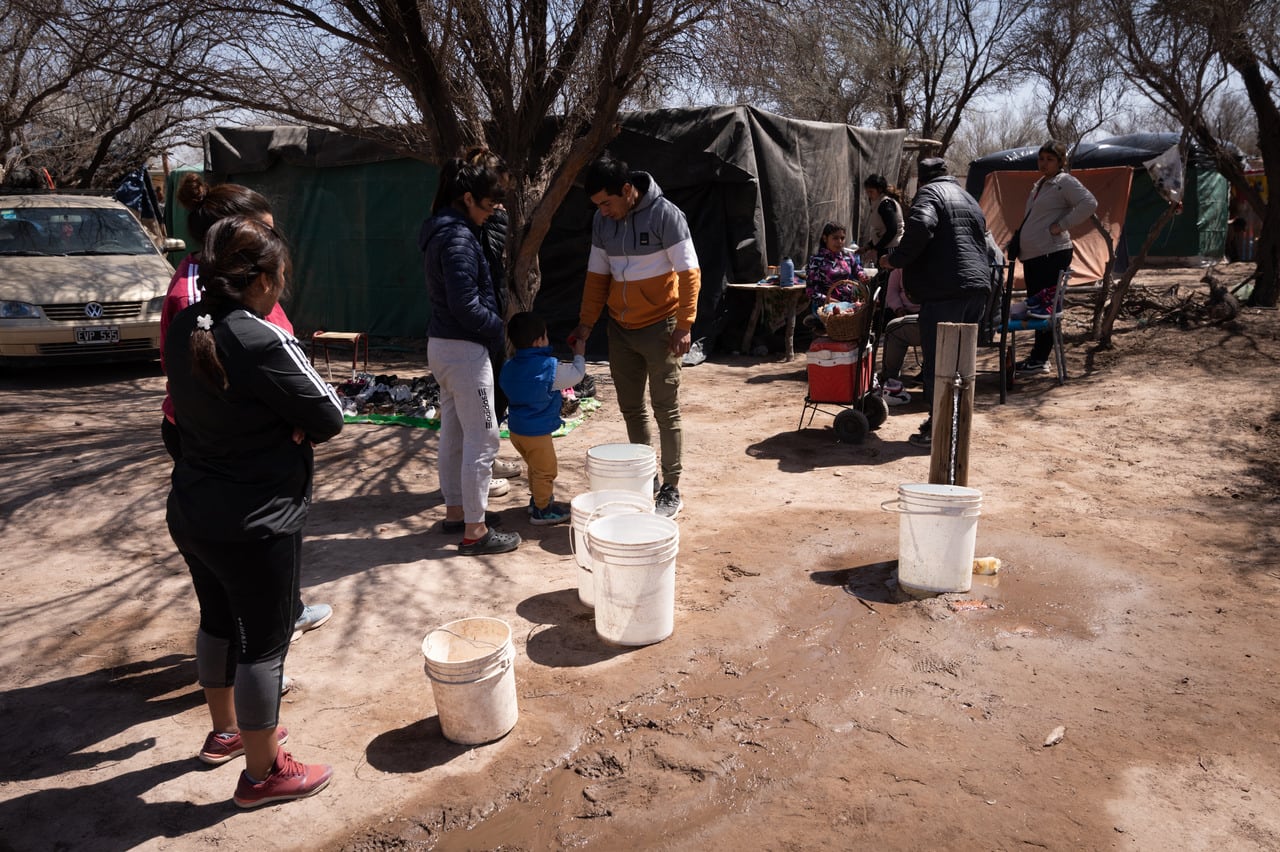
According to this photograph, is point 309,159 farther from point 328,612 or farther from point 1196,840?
point 1196,840

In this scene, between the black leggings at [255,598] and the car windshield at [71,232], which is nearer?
the black leggings at [255,598]

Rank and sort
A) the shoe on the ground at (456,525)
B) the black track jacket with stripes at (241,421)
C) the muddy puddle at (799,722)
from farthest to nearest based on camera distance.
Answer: the shoe on the ground at (456,525), the muddy puddle at (799,722), the black track jacket with stripes at (241,421)

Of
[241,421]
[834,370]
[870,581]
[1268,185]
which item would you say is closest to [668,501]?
[870,581]

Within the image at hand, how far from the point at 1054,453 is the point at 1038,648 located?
10.5 feet

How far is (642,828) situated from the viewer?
2809 millimetres

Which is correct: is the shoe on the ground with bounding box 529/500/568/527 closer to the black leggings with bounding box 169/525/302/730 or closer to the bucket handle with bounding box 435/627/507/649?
the bucket handle with bounding box 435/627/507/649

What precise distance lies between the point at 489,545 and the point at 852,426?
126 inches

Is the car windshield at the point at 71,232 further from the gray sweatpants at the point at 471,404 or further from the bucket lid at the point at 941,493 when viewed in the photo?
the bucket lid at the point at 941,493

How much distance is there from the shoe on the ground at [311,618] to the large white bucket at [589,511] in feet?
3.68

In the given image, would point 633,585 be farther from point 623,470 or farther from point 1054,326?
point 1054,326

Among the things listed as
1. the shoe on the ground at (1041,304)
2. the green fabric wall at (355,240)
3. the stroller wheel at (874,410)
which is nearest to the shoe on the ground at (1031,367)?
the shoe on the ground at (1041,304)

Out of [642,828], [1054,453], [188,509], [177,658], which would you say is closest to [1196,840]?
[642,828]

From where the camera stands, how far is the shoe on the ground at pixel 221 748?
10.2ft

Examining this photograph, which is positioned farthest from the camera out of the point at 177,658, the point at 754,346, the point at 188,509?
the point at 754,346
